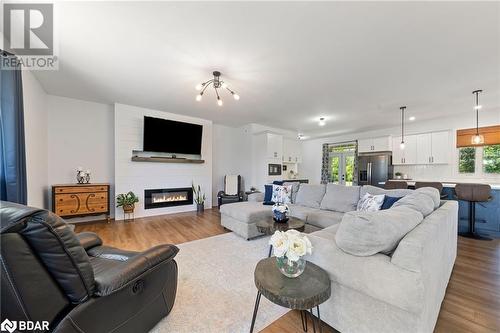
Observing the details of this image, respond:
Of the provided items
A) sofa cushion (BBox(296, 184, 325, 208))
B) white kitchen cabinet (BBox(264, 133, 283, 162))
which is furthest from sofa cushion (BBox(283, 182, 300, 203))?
white kitchen cabinet (BBox(264, 133, 283, 162))

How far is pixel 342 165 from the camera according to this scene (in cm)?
728

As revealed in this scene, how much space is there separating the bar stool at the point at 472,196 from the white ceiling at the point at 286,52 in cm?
168

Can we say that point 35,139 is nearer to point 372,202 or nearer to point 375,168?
point 372,202

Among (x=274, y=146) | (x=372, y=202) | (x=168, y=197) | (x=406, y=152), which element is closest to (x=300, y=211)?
(x=372, y=202)

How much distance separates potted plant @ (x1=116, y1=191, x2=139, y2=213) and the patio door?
660cm

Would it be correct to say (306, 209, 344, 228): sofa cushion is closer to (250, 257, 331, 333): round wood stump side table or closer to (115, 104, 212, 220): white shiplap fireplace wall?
(250, 257, 331, 333): round wood stump side table

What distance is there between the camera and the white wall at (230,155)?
6.49m

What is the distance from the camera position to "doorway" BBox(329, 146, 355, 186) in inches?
278

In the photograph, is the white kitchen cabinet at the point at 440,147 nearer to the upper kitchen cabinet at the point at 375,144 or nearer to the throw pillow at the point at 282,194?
the upper kitchen cabinet at the point at 375,144

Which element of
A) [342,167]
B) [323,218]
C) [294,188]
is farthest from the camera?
[342,167]

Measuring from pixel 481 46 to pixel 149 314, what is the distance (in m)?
4.16

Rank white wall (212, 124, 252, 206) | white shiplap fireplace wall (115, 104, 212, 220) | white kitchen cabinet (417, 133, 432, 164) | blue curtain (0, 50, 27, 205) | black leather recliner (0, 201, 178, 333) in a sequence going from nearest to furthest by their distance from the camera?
black leather recliner (0, 201, 178, 333) < blue curtain (0, 50, 27, 205) < white shiplap fireplace wall (115, 104, 212, 220) < white kitchen cabinet (417, 133, 432, 164) < white wall (212, 124, 252, 206)

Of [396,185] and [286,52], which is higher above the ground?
[286,52]

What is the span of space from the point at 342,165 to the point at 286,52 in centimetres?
588
